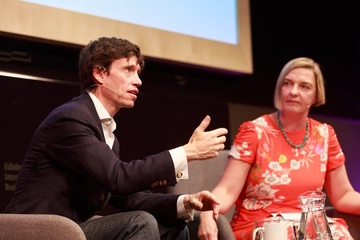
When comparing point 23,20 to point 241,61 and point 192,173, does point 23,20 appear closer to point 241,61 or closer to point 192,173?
point 192,173

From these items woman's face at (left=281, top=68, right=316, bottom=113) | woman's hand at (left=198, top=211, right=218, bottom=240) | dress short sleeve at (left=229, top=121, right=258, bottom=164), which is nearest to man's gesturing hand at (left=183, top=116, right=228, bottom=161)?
woman's hand at (left=198, top=211, right=218, bottom=240)

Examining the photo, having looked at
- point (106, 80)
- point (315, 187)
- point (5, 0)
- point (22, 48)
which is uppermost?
point (5, 0)

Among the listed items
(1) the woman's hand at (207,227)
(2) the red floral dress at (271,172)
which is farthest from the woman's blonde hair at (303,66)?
(1) the woman's hand at (207,227)

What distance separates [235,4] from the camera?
3.65 metres

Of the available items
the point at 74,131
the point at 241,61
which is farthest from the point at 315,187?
the point at 74,131

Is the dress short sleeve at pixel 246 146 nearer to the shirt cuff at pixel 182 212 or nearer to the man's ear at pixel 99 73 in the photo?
the shirt cuff at pixel 182 212

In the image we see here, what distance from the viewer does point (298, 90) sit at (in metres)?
2.84

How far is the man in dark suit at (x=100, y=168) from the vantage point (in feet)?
5.94

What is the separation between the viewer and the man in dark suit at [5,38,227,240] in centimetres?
181

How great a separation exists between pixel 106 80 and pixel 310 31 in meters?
2.34

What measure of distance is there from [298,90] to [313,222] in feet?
3.36

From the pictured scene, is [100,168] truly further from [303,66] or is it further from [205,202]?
[303,66]

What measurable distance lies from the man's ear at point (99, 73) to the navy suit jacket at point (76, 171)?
15 cm

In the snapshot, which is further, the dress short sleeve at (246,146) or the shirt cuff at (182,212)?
the dress short sleeve at (246,146)
